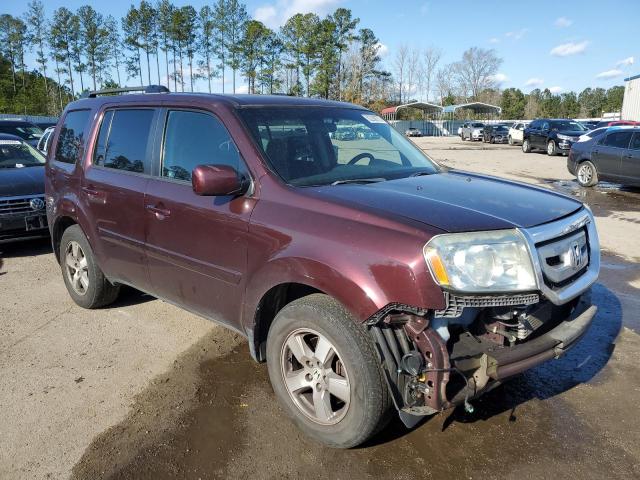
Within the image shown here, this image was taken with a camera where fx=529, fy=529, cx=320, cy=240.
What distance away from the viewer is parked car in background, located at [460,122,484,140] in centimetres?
4553

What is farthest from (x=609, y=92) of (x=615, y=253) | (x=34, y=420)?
(x=34, y=420)

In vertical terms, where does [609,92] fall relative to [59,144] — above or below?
above

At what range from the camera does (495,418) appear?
3.28m

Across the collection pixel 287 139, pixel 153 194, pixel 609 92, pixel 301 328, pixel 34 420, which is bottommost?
pixel 34 420

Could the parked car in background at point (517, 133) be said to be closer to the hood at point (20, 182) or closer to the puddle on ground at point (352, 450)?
the hood at point (20, 182)

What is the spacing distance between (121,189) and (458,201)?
263 cm

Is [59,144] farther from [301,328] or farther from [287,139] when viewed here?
[301,328]

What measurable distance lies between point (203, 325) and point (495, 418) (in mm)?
2604

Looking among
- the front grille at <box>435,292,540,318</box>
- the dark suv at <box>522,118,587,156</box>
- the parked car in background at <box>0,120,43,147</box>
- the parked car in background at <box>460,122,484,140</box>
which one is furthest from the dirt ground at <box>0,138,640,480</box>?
the parked car in background at <box>460,122,484,140</box>

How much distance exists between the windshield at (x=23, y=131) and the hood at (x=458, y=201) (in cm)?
1493

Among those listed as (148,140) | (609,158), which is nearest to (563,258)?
(148,140)

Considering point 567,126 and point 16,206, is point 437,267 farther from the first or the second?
point 567,126

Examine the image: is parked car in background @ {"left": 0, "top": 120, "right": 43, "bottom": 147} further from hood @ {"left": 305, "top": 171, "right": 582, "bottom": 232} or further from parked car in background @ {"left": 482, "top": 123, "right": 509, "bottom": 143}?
parked car in background @ {"left": 482, "top": 123, "right": 509, "bottom": 143}

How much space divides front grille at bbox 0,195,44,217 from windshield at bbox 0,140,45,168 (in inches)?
50.4
